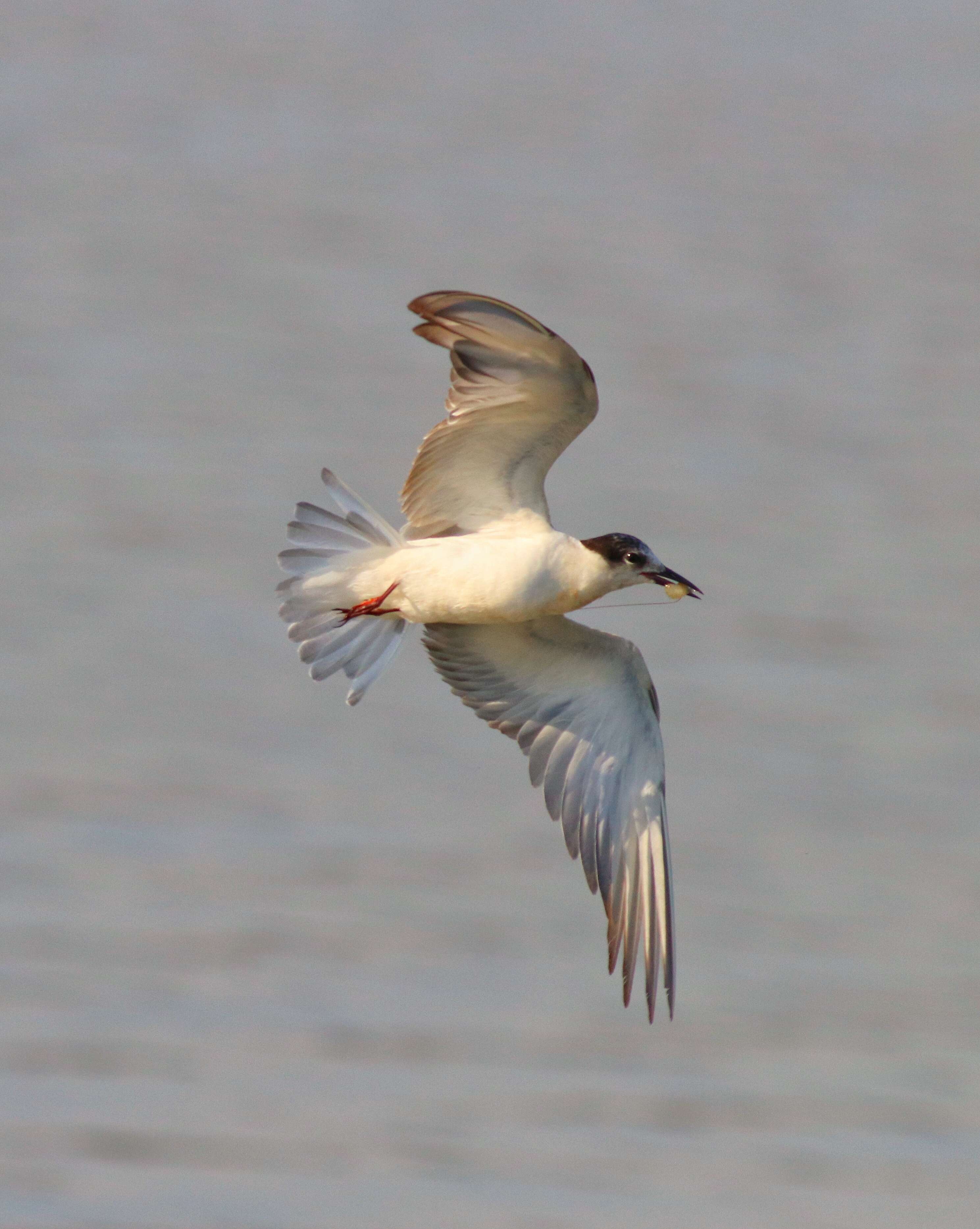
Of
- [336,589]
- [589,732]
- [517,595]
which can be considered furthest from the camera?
[589,732]

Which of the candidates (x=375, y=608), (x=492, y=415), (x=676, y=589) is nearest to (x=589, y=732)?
(x=676, y=589)

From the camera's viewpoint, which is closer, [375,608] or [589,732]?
[375,608]

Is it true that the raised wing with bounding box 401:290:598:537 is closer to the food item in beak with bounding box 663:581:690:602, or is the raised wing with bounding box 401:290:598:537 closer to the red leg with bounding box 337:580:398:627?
the red leg with bounding box 337:580:398:627

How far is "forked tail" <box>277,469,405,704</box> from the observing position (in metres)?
8.61

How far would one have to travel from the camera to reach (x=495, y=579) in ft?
26.9

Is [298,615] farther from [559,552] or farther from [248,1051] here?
[248,1051]

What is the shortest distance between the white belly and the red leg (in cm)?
3

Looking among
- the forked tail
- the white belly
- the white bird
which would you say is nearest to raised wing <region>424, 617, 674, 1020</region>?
the white bird

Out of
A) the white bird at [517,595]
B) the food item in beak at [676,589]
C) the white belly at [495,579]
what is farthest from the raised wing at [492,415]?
the food item in beak at [676,589]

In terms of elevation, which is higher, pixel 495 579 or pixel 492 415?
pixel 492 415

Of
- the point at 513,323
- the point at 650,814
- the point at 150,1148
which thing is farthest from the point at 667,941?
the point at 150,1148

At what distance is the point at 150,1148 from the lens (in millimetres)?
11766

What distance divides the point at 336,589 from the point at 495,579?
0.70 m

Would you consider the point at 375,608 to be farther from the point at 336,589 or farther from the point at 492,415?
the point at 492,415
